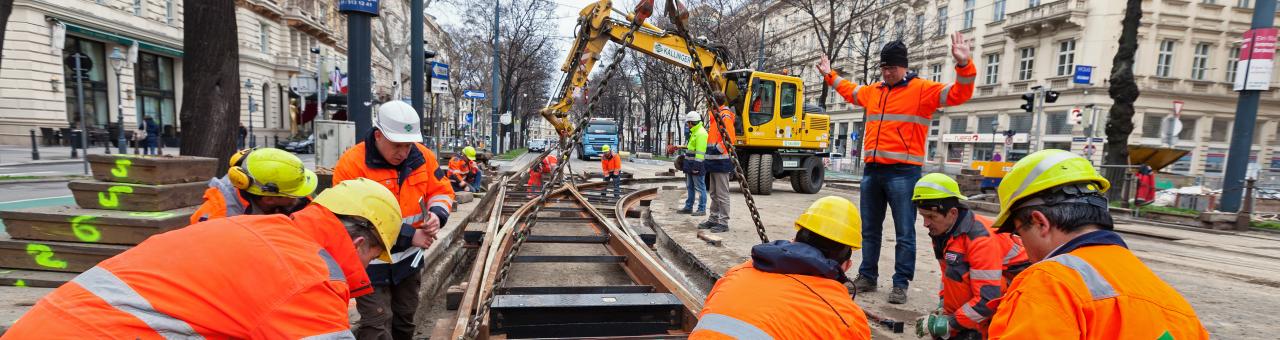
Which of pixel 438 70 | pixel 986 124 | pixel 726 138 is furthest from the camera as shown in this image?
pixel 986 124

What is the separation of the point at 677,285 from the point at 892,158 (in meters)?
1.86

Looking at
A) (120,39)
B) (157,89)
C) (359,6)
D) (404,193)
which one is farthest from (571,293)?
(157,89)

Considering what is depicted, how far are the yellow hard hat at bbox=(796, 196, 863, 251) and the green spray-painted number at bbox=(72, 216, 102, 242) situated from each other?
4.22 meters

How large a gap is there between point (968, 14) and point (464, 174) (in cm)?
3337

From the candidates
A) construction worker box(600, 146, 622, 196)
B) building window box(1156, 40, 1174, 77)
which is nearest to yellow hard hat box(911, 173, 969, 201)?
construction worker box(600, 146, 622, 196)

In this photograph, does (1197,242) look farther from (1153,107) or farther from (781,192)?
(1153,107)

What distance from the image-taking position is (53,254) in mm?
3457

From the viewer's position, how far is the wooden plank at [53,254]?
343cm

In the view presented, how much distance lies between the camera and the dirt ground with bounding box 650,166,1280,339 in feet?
13.0

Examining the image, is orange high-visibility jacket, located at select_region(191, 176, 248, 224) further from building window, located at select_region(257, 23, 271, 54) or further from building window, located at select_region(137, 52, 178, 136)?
building window, located at select_region(257, 23, 271, 54)

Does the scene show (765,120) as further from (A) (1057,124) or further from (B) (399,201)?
(A) (1057,124)

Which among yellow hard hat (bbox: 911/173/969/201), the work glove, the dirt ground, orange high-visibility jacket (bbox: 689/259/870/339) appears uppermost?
yellow hard hat (bbox: 911/173/969/201)

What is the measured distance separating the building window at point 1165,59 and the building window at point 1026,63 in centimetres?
483

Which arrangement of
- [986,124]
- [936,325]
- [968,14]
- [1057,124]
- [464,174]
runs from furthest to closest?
[968,14]
[986,124]
[1057,124]
[464,174]
[936,325]
